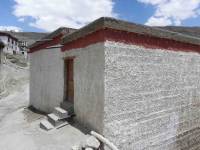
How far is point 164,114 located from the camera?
759 centimetres

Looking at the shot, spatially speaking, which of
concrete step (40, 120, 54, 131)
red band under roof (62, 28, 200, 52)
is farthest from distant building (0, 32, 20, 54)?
red band under roof (62, 28, 200, 52)

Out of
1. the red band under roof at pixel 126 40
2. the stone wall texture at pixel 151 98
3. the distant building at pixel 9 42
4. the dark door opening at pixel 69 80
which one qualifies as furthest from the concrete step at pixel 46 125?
the distant building at pixel 9 42

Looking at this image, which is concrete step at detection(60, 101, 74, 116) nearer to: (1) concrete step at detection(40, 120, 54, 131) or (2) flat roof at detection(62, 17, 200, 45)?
(1) concrete step at detection(40, 120, 54, 131)

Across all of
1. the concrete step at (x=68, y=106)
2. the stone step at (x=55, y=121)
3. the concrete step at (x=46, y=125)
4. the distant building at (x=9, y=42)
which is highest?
the distant building at (x=9, y=42)

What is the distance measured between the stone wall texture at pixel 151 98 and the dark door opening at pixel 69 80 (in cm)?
259

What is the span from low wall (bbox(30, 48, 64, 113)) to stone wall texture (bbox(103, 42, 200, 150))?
10.5ft

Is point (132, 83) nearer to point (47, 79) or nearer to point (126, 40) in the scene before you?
point (126, 40)

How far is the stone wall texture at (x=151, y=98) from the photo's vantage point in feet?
20.1

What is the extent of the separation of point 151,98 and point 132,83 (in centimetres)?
99

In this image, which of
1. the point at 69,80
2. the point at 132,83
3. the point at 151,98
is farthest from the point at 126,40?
the point at 69,80

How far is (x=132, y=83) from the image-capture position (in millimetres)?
6547

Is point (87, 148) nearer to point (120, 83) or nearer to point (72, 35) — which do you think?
point (120, 83)

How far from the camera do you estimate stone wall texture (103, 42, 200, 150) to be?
6141mm

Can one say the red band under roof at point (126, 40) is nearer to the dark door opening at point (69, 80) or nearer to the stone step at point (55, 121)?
the dark door opening at point (69, 80)
